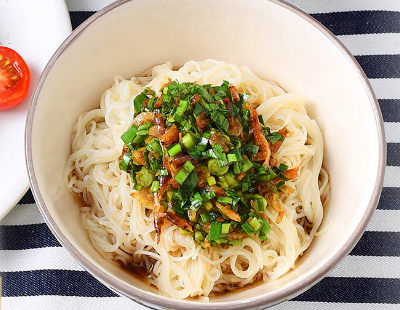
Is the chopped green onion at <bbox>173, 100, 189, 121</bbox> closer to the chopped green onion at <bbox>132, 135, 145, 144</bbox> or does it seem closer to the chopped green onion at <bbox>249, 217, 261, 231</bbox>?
the chopped green onion at <bbox>132, 135, 145, 144</bbox>

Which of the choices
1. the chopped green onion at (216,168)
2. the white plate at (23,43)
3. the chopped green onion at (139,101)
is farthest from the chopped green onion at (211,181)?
the white plate at (23,43)

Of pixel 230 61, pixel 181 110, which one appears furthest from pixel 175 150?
pixel 230 61

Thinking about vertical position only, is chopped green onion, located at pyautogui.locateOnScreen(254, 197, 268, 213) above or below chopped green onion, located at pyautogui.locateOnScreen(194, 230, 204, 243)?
above

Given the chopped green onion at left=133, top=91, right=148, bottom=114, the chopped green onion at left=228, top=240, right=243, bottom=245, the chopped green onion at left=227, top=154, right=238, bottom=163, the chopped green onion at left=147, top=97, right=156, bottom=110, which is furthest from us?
the chopped green onion at left=133, top=91, right=148, bottom=114

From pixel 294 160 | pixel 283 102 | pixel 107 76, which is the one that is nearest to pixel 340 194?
pixel 294 160

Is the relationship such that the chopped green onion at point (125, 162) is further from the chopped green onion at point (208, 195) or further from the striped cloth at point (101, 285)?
the striped cloth at point (101, 285)

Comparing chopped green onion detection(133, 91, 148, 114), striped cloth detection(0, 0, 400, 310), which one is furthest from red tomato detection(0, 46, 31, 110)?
chopped green onion detection(133, 91, 148, 114)
